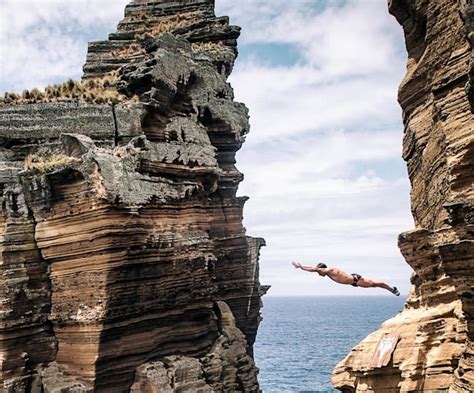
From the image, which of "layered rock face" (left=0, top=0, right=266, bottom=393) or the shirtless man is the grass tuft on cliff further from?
the shirtless man

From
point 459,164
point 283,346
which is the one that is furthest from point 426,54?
point 283,346

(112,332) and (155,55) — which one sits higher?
(155,55)

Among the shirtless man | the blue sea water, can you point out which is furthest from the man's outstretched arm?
the blue sea water

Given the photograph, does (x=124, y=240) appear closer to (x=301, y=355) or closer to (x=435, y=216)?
(x=435, y=216)

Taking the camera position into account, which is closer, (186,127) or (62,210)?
(62,210)

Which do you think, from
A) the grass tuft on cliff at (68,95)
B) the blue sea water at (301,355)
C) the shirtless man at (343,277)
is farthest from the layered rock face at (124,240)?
the blue sea water at (301,355)

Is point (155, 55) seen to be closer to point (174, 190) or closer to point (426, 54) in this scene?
point (174, 190)

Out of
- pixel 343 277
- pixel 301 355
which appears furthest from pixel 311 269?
pixel 301 355

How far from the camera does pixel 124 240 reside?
1042 inches

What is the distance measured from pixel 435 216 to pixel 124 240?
579 inches

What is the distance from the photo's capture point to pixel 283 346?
4577 inches

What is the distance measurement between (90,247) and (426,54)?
16293 millimetres

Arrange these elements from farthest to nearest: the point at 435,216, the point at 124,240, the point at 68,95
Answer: the point at 68,95
the point at 124,240
the point at 435,216

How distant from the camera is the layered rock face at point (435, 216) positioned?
1206 cm
